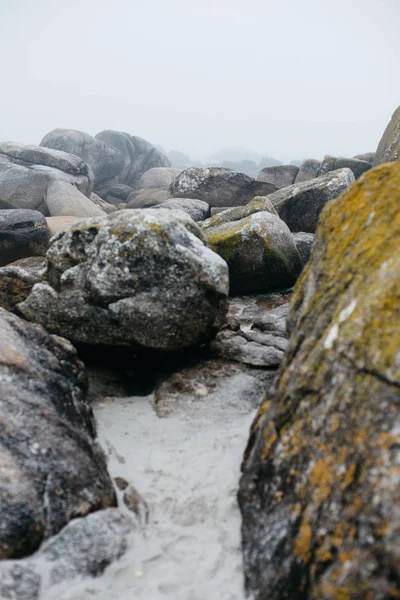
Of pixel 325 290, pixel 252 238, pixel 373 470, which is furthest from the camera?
pixel 252 238

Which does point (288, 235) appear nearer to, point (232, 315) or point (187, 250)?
point (232, 315)

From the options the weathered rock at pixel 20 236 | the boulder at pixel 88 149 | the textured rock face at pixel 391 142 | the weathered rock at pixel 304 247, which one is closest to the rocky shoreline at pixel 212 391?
the weathered rock at pixel 304 247

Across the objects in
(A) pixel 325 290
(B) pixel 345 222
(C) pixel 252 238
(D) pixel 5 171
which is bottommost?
(D) pixel 5 171

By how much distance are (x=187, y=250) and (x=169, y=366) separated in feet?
7.81

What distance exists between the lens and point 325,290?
5.73 meters

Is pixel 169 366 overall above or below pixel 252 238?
below

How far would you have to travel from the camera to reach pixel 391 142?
21656 millimetres

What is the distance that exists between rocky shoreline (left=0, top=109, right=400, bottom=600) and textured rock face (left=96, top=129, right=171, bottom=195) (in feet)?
156

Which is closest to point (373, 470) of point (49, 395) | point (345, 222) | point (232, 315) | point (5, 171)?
point (345, 222)

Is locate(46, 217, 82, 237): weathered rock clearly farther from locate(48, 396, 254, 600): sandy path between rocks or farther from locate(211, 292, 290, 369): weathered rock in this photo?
locate(48, 396, 254, 600): sandy path between rocks

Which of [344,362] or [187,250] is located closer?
[344,362]

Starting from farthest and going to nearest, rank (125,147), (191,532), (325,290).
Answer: (125,147)
(325,290)
(191,532)

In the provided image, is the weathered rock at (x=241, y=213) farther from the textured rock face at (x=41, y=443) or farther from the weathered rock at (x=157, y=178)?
the weathered rock at (x=157, y=178)

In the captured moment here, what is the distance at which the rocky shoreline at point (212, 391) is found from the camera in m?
3.76
